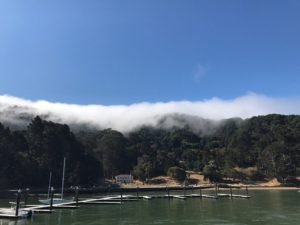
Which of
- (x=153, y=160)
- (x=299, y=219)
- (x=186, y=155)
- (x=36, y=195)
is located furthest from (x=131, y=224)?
(x=186, y=155)

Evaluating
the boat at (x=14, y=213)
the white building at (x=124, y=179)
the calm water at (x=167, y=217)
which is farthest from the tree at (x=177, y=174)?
the boat at (x=14, y=213)

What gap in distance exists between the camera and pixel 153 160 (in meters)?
132

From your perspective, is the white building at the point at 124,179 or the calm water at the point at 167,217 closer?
the calm water at the point at 167,217

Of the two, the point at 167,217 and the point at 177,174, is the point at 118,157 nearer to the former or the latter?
the point at 177,174

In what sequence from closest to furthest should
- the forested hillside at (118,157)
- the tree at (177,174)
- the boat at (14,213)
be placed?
the boat at (14,213) < the forested hillside at (118,157) < the tree at (177,174)

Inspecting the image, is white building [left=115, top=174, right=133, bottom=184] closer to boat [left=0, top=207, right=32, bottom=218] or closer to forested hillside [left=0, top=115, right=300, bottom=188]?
forested hillside [left=0, top=115, right=300, bottom=188]

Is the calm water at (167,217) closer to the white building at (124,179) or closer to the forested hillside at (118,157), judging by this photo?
the forested hillside at (118,157)

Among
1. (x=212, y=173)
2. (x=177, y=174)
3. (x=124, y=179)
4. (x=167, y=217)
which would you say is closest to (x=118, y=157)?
(x=124, y=179)

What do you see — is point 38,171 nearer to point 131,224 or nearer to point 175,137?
point 131,224

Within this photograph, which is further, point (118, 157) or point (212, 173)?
point (118, 157)

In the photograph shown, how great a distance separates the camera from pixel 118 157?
144 metres

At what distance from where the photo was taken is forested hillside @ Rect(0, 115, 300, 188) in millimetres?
95500

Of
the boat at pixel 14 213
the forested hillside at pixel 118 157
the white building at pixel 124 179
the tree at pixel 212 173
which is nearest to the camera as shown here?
the boat at pixel 14 213

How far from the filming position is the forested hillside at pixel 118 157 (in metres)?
95.5
